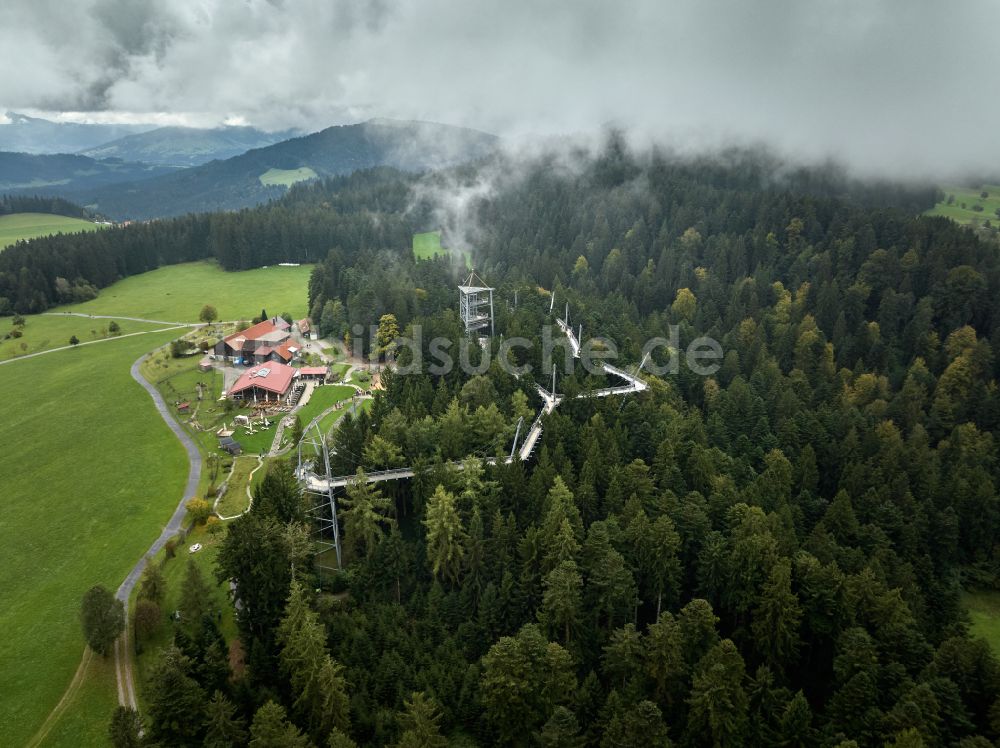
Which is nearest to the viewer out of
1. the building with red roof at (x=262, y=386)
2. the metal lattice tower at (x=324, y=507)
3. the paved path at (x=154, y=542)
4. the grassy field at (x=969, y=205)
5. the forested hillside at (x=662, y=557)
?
the forested hillside at (x=662, y=557)

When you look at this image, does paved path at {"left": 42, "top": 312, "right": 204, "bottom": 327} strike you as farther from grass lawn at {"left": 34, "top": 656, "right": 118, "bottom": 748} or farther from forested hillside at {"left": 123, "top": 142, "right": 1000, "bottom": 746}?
grass lawn at {"left": 34, "top": 656, "right": 118, "bottom": 748}

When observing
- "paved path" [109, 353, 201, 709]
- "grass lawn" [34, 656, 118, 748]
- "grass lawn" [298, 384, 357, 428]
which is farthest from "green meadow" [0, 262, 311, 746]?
"grass lawn" [298, 384, 357, 428]

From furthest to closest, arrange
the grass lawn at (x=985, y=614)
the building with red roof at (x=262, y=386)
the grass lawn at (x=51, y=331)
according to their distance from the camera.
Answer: the grass lawn at (x=51, y=331) < the building with red roof at (x=262, y=386) < the grass lawn at (x=985, y=614)

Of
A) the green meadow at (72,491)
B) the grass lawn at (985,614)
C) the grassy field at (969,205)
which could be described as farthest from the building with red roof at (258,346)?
the grassy field at (969,205)

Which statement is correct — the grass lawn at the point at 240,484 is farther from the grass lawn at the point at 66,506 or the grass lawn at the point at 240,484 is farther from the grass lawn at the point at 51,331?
the grass lawn at the point at 51,331

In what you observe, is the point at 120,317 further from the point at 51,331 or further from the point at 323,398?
the point at 323,398

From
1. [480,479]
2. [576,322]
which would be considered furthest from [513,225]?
[480,479]

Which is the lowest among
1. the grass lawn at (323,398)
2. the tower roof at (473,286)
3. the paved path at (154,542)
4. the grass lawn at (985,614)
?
the grass lawn at (985,614)
